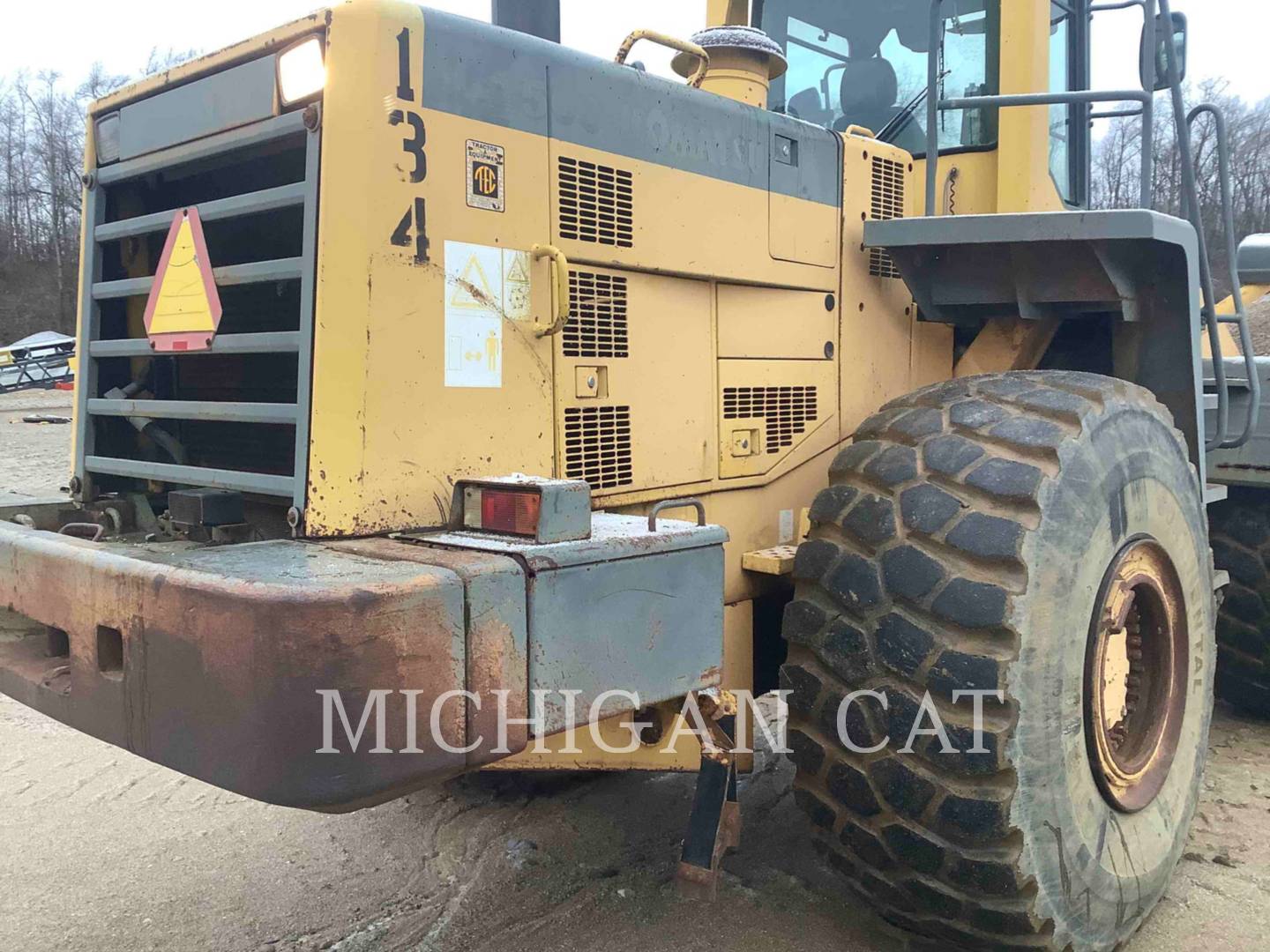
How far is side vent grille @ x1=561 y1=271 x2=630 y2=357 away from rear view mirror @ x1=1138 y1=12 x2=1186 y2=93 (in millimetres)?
1886

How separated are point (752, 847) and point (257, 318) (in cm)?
216

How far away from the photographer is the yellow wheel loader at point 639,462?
2027 millimetres

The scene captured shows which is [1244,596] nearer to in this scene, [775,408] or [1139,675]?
[1139,675]

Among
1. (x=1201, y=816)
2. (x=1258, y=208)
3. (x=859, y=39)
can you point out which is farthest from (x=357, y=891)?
(x=1258, y=208)

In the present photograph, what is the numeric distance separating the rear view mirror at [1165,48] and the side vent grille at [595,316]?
1.89 metres

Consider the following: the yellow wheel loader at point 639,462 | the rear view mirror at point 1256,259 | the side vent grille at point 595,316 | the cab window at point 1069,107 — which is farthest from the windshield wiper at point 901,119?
the rear view mirror at point 1256,259

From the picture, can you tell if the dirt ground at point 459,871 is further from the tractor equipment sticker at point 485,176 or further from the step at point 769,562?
the tractor equipment sticker at point 485,176

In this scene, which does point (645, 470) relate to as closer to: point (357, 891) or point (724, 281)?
point (724, 281)

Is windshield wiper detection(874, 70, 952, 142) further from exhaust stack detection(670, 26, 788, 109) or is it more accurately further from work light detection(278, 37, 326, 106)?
work light detection(278, 37, 326, 106)

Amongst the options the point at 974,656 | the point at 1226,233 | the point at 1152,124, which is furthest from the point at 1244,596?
the point at 974,656

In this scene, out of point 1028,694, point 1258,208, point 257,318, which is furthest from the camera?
point 1258,208

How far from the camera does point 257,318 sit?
2869 millimetres

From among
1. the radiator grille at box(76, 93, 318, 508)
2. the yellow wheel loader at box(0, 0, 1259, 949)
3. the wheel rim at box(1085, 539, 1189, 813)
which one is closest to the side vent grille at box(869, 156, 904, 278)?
the yellow wheel loader at box(0, 0, 1259, 949)

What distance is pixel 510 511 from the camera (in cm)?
218
